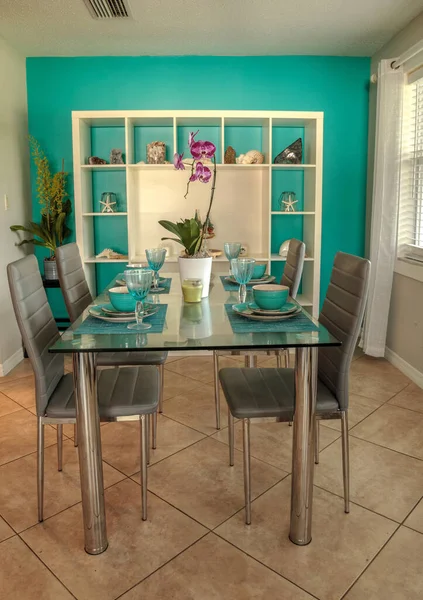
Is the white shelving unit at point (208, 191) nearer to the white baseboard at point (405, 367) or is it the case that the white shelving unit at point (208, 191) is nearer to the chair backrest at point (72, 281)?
the white baseboard at point (405, 367)

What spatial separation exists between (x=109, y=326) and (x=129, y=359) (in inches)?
30.7

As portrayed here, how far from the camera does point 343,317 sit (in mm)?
1883

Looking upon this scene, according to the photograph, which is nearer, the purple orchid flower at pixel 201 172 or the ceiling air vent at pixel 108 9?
the purple orchid flower at pixel 201 172

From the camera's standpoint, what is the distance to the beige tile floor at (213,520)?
158 cm

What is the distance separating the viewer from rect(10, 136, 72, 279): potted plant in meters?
3.91

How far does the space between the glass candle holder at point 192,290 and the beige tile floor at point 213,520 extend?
2.54 ft

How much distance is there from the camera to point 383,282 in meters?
3.70

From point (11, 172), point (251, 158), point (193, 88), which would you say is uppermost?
point (193, 88)

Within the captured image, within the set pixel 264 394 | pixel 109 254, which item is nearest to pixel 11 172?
pixel 109 254

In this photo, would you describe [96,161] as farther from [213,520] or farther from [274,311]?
[213,520]

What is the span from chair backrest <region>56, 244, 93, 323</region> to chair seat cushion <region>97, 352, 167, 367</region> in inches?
9.7

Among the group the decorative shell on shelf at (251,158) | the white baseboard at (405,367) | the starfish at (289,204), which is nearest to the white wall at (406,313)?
the white baseboard at (405,367)

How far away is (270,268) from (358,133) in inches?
51.6

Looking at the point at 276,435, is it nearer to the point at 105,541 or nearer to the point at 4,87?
the point at 105,541
